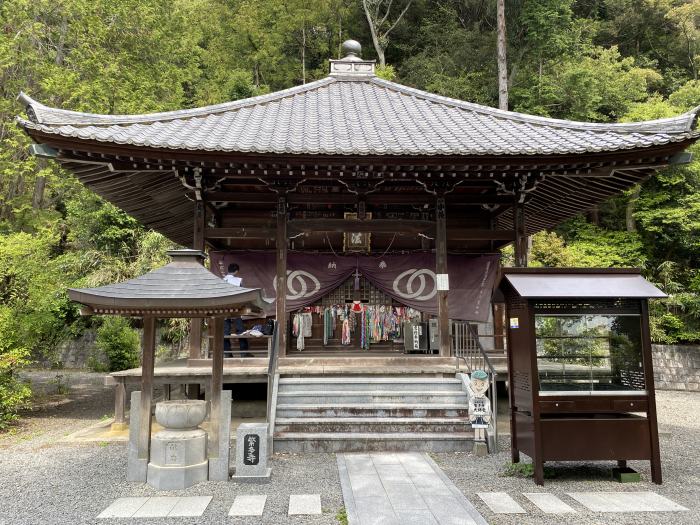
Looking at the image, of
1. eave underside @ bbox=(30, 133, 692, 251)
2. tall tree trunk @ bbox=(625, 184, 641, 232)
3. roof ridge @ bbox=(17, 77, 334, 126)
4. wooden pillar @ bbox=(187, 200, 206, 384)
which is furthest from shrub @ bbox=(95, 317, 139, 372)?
tall tree trunk @ bbox=(625, 184, 641, 232)

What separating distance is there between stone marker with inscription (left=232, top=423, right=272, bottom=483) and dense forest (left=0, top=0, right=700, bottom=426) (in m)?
6.15

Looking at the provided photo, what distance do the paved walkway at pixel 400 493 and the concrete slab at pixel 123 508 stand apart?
2122mm

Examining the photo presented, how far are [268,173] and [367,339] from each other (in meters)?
5.51

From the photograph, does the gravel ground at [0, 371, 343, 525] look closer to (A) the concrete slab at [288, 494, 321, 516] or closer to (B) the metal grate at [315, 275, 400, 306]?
(A) the concrete slab at [288, 494, 321, 516]

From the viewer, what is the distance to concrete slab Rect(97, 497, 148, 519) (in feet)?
15.2

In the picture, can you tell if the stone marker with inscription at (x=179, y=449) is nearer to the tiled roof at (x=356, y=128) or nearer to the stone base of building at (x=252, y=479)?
the stone base of building at (x=252, y=479)

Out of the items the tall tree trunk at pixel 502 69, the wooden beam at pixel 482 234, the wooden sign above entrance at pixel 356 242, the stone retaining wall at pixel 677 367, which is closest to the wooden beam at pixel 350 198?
the wooden sign above entrance at pixel 356 242

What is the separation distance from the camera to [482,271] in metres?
11.3

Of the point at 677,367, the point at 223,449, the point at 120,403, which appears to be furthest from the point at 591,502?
the point at 677,367

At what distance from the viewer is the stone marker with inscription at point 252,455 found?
5578 mm

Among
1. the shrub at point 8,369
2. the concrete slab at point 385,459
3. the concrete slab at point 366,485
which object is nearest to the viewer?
the concrete slab at point 366,485

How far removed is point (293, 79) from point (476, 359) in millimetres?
24713

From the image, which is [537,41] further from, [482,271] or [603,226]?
[482,271]

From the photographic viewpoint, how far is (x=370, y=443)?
694 cm
